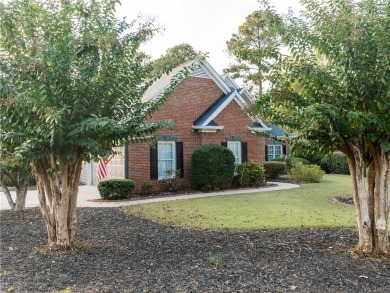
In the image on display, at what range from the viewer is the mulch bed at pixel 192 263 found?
14.3 ft

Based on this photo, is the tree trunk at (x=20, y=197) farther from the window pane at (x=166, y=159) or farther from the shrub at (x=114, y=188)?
the window pane at (x=166, y=159)

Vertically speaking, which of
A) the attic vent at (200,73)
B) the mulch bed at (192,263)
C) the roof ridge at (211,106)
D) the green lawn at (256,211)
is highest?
the attic vent at (200,73)

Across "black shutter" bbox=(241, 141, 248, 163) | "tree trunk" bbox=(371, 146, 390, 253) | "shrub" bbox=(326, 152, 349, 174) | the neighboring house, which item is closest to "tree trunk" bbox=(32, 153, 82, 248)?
"tree trunk" bbox=(371, 146, 390, 253)

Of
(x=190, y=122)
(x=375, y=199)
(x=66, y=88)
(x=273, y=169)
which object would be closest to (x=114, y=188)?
(x=190, y=122)

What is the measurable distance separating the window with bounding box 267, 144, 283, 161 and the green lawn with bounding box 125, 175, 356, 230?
12.7 m

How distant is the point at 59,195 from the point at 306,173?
14.7 metres

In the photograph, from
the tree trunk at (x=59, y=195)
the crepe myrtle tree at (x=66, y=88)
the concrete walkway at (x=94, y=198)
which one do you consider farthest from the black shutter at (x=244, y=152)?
the tree trunk at (x=59, y=195)

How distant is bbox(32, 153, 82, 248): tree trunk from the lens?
5855 mm

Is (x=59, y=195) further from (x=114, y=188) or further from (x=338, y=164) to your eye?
(x=338, y=164)

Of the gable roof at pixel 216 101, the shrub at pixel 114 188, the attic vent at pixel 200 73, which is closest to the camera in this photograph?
the shrub at pixel 114 188

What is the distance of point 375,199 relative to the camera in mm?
5609

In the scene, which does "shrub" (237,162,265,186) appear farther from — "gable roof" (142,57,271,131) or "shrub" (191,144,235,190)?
"gable roof" (142,57,271,131)

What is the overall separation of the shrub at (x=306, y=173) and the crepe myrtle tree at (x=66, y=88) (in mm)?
13766

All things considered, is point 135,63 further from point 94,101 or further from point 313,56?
point 313,56
